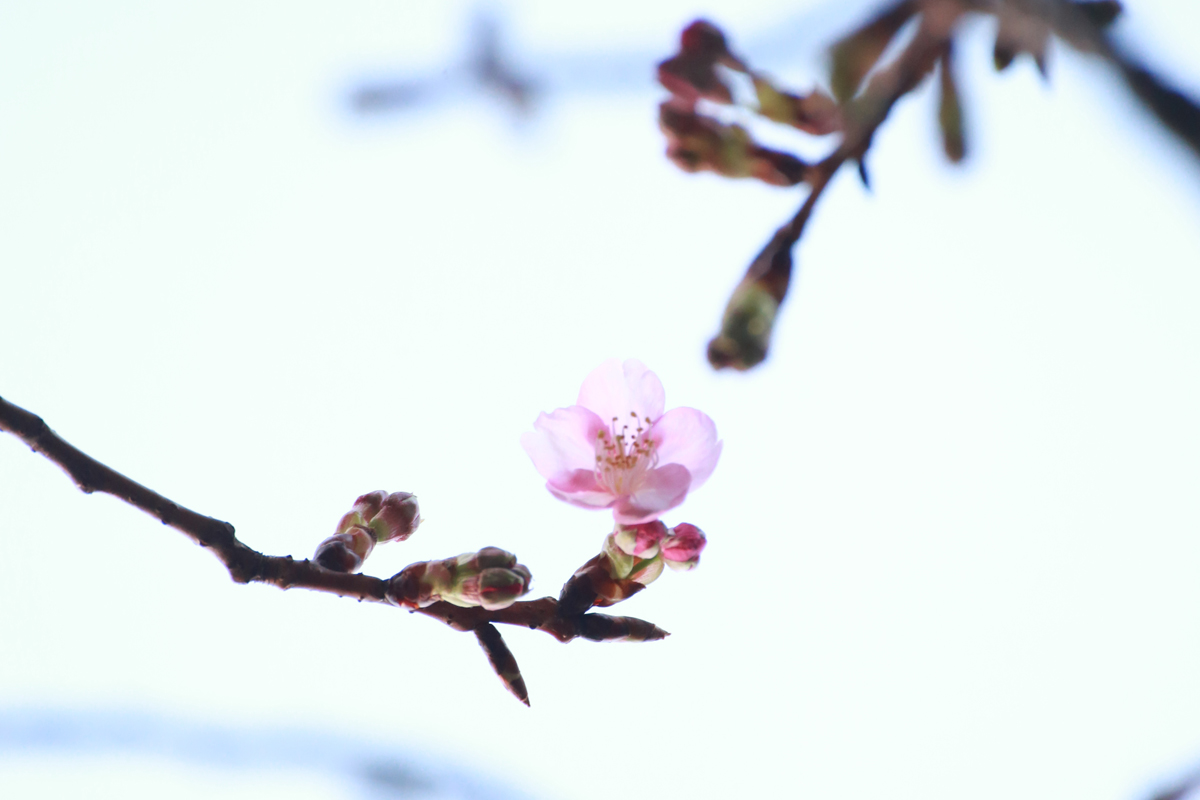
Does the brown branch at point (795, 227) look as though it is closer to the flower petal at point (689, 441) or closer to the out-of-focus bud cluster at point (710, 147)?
the out-of-focus bud cluster at point (710, 147)

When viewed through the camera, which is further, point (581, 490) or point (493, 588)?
point (581, 490)

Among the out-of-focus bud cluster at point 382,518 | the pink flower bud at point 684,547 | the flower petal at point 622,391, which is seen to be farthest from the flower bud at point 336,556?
the flower petal at point 622,391

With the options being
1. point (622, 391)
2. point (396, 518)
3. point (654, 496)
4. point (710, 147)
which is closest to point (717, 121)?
point (710, 147)

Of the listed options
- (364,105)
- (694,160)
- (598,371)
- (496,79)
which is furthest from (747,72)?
(598,371)

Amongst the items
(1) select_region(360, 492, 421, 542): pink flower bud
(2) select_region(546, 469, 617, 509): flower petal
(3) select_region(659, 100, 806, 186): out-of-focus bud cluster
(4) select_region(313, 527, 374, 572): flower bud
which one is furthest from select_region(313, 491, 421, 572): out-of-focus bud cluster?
(3) select_region(659, 100, 806, 186): out-of-focus bud cluster

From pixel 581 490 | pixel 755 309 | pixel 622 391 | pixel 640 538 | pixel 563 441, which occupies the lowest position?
pixel 755 309

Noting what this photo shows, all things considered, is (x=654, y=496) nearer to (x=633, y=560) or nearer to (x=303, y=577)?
(x=633, y=560)

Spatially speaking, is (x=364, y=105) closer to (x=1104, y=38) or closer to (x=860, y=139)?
(x=860, y=139)

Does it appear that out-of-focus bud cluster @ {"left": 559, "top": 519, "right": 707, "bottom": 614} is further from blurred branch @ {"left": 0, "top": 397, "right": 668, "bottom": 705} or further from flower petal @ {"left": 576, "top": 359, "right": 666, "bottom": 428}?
flower petal @ {"left": 576, "top": 359, "right": 666, "bottom": 428}
